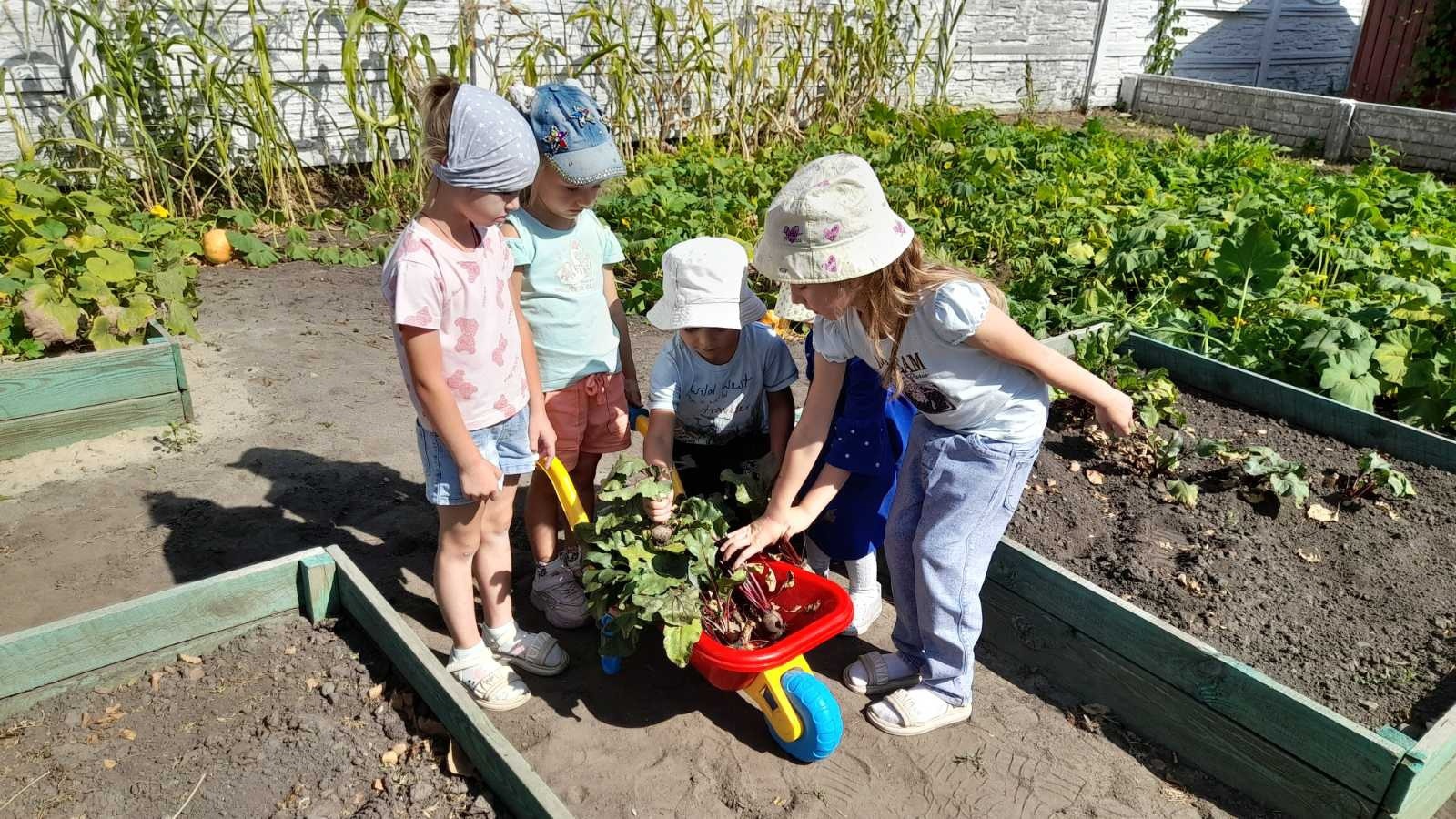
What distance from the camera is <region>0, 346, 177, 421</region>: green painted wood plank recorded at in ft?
11.6

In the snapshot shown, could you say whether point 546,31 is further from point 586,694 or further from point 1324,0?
point 1324,0

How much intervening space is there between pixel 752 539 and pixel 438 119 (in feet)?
3.89

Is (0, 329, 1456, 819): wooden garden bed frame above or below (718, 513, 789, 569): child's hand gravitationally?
below

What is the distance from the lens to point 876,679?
8.71 ft

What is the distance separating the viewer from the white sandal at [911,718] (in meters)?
2.47

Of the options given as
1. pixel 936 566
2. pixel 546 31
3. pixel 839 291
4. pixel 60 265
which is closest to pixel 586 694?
pixel 936 566

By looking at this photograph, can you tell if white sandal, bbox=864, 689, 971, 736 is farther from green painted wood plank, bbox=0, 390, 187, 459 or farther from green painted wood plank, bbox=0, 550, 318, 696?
green painted wood plank, bbox=0, 390, 187, 459

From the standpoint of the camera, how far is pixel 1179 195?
6398mm

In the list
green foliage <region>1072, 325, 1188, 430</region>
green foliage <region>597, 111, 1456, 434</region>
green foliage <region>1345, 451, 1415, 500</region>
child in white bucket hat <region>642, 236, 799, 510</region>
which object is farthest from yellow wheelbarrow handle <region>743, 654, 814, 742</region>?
green foliage <region>597, 111, 1456, 434</region>

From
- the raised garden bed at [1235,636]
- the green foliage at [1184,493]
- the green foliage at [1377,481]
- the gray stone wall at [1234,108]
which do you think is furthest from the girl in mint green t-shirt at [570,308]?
the gray stone wall at [1234,108]

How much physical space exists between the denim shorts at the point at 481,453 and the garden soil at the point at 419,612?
64 centimetres

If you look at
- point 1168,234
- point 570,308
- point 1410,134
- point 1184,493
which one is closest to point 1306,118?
point 1410,134

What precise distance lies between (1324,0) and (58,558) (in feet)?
52.4

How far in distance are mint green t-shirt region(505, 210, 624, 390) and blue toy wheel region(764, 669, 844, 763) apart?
3.44ft
